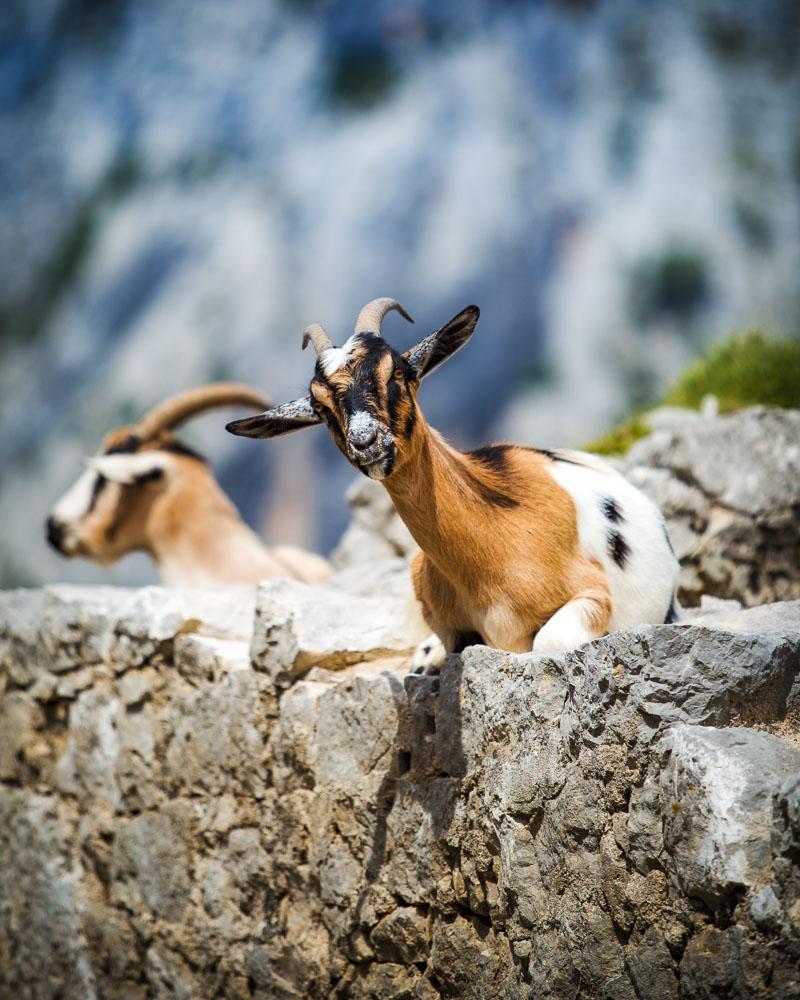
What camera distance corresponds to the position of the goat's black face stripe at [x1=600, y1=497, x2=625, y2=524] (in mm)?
3992

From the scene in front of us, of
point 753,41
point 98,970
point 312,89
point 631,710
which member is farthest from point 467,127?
point 631,710

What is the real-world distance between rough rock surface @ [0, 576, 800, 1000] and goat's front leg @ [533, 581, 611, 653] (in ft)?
0.53

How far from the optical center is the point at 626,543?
3.97 m

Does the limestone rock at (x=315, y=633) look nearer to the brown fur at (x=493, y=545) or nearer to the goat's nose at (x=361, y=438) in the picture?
the brown fur at (x=493, y=545)

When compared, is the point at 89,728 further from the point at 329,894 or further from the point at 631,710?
the point at 631,710

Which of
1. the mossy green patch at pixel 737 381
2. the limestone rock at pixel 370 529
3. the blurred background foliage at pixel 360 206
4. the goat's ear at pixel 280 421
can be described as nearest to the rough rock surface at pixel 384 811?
the goat's ear at pixel 280 421

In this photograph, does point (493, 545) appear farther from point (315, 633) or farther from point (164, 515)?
point (164, 515)

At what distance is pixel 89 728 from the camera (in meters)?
5.39

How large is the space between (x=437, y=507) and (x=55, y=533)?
4.30m

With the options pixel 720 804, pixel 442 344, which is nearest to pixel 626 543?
pixel 442 344

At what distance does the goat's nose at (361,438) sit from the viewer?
3.29 meters

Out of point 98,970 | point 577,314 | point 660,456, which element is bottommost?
point 98,970

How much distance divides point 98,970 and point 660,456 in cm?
370

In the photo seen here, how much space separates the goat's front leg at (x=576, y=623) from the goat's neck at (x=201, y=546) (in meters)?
3.61
